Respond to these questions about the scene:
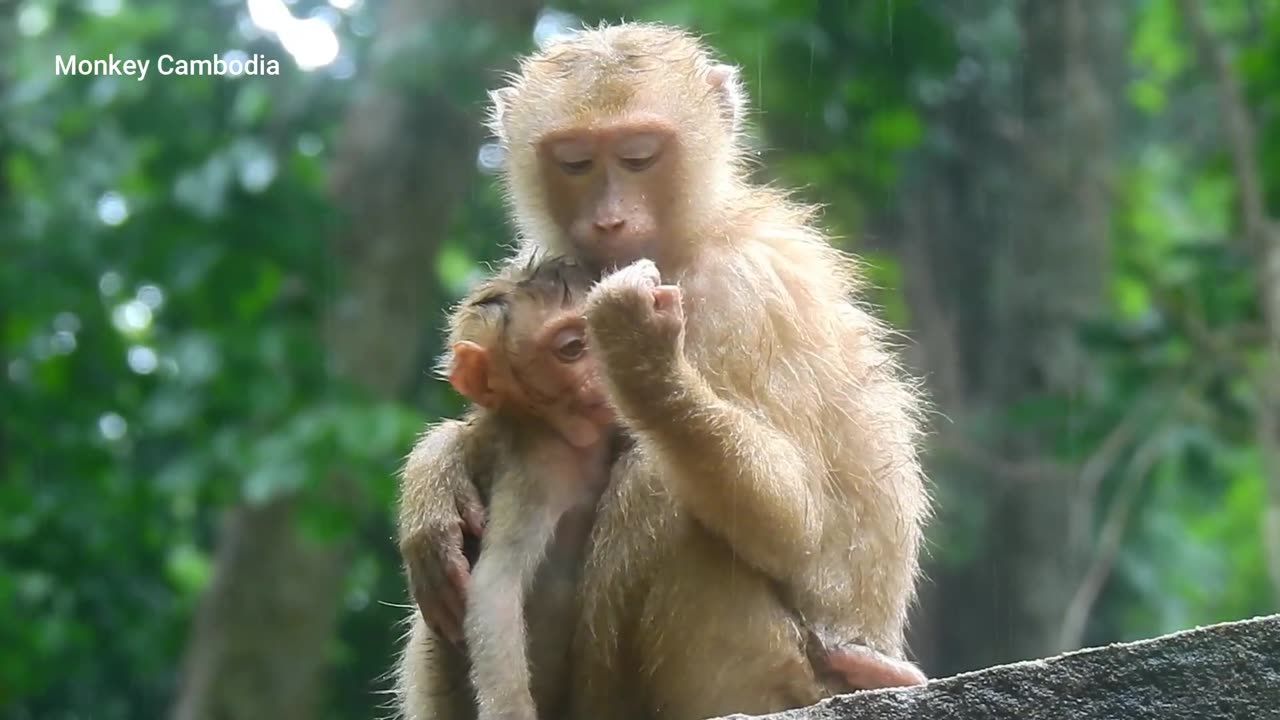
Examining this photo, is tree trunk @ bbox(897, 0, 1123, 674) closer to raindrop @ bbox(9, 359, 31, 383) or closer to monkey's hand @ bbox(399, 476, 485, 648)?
raindrop @ bbox(9, 359, 31, 383)

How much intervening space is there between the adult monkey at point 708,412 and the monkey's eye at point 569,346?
209 mm

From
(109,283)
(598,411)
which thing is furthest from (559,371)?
(109,283)

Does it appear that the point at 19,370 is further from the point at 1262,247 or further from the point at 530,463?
the point at 530,463

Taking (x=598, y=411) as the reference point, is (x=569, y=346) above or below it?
above

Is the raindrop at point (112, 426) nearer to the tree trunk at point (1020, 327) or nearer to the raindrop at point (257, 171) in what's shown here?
the raindrop at point (257, 171)

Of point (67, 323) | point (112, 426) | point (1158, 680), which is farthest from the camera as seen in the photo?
point (112, 426)

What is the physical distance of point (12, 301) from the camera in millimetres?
8656

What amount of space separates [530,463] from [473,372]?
0.23 metres

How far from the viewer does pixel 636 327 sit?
315cm

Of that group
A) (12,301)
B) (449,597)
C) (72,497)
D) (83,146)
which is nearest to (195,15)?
(83,146)

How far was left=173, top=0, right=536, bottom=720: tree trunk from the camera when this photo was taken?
9117mm

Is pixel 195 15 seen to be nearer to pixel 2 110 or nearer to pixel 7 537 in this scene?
pixel 2 110

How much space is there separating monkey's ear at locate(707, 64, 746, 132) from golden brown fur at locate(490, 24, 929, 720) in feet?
0.34

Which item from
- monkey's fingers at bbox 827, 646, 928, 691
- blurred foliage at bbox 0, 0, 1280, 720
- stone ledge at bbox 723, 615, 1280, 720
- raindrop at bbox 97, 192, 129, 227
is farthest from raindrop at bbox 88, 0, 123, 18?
stone ledge at bbox 723, 615, 1280, 720
